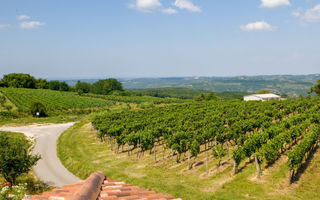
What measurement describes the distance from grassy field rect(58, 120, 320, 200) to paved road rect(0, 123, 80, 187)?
1177 mm

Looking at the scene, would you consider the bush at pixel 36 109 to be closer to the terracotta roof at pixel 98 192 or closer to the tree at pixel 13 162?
the tree at pixel 13 162

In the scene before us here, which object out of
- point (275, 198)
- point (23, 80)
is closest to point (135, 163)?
point (275, 198)

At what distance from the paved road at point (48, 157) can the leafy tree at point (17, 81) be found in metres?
93.3

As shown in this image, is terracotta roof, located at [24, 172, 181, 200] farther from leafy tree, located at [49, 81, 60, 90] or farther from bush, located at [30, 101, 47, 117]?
leafy tree, located at [49, 81, 60, 90]

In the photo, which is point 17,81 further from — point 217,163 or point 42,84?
point 217,163

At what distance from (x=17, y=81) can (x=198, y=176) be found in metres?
143

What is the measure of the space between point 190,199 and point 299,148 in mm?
10959

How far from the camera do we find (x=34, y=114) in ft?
237

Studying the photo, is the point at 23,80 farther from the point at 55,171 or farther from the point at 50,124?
the point at 55,171

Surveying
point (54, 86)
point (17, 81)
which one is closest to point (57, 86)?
point (54, 86)

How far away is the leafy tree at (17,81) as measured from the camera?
445 feet

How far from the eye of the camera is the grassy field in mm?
18125

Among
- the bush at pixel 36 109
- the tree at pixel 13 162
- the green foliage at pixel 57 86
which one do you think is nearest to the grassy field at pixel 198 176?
the tree at pixel 13 162

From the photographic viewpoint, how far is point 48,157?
3409cm
